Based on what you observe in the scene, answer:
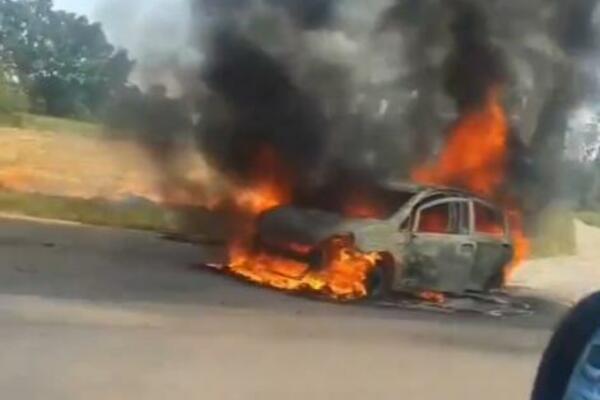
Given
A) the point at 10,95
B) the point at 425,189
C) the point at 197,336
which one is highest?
the point at 10,95

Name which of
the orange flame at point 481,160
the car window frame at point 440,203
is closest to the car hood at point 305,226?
the car window frame at point 440,203

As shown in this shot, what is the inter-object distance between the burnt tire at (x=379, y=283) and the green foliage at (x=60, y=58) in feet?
4.42

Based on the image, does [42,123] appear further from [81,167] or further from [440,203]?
[440,203]

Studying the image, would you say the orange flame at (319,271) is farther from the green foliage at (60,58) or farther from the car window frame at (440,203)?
the green foliage at (60,58)

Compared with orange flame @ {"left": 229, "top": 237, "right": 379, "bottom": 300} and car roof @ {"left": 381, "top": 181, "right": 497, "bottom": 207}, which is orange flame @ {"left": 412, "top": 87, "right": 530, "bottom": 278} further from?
orange flame @ {"left": 229, "top": 237, "right": 379, "bottom": 300}

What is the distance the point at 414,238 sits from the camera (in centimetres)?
512

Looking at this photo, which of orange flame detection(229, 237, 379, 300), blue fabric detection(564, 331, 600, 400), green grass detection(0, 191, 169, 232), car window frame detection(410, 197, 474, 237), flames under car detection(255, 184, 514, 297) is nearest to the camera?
blue fabric detection(564, 331, 600, 400)

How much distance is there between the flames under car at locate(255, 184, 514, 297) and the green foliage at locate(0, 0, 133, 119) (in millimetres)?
918

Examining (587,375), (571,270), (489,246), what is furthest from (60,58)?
(587,375)

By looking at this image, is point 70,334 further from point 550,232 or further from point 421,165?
point 550,232

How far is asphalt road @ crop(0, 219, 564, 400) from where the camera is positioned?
4.32m

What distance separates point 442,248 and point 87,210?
155 cm

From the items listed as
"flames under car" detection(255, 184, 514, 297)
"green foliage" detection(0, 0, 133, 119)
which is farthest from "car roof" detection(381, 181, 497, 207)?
"green foliage" detection(0, 0, 133, 119)

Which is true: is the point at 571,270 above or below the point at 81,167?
below
